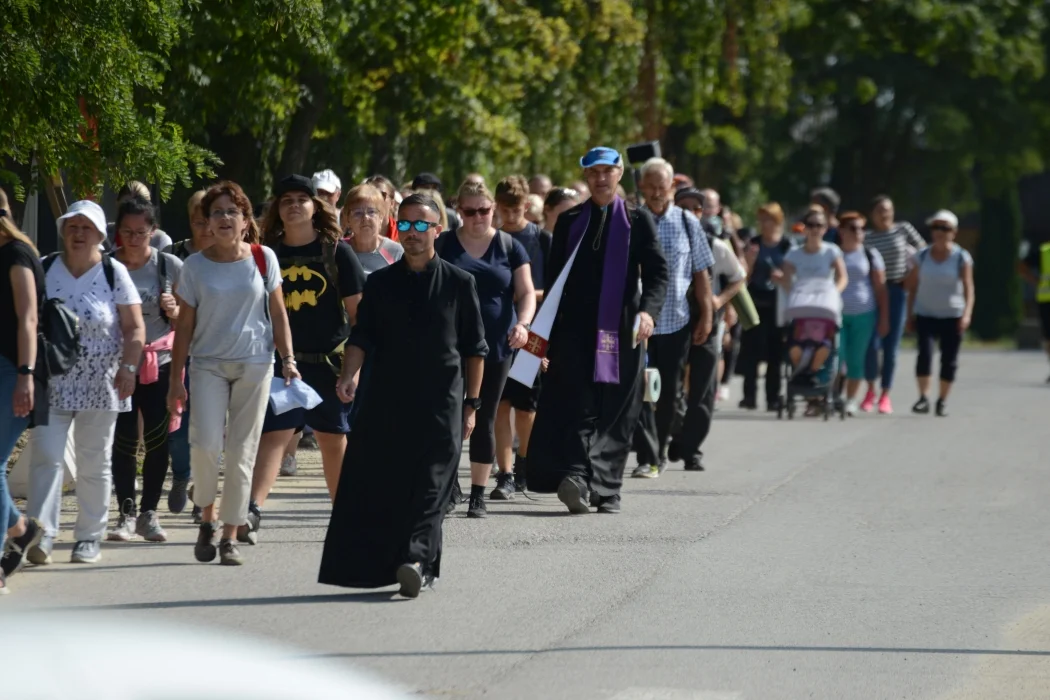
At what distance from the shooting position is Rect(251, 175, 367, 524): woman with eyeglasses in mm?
9859

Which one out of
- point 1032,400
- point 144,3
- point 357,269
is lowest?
point 1032,400

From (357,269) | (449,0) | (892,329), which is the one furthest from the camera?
(892,329)

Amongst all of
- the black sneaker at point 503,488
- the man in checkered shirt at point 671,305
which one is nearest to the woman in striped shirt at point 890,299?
the man in checkered shirt at point 671,305

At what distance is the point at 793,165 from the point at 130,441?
38819 millimetres

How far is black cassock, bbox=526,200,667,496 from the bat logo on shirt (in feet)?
6.10

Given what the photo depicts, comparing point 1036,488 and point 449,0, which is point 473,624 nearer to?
point 1036,488

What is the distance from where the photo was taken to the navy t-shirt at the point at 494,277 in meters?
11.0

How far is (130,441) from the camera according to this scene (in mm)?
10172

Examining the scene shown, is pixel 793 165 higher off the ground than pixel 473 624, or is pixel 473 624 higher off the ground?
pixel 793 165

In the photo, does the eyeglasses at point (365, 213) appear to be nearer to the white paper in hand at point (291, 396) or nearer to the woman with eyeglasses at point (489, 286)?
the woman with eyeglasses at point (489, 286)

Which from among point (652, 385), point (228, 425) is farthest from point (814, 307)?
point (228, 425)

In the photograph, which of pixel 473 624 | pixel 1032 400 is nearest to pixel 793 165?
pixel 1032 400

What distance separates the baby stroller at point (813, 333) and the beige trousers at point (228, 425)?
1003 centimetres

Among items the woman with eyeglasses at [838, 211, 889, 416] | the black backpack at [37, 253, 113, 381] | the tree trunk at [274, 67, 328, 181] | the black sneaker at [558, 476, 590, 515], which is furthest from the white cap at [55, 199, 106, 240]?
the woman with eyeglasses at [838, 211, 889, 416]
